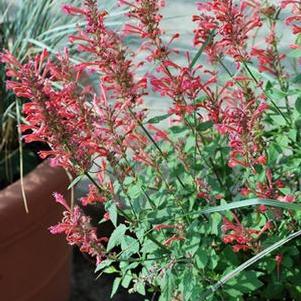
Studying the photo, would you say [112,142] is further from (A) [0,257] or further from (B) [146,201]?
(A) [0,257]

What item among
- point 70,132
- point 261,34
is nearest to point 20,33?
point 261,34

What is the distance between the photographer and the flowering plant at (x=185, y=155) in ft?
3.72

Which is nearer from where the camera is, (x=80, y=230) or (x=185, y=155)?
(x=80, y=230)

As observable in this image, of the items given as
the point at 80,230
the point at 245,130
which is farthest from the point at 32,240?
the point at 245,130

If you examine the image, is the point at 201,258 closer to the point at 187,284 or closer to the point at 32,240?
the point at 187,284

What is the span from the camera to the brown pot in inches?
63.3

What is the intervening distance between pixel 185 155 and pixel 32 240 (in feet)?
1.80

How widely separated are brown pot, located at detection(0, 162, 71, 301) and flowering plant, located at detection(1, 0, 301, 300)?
0.32m

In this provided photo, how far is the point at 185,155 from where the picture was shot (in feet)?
4.37

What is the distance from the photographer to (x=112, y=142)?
1148mm

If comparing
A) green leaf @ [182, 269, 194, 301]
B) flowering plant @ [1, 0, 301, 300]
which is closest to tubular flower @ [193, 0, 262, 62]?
flowering plant @ [1, 0, 301, 300]

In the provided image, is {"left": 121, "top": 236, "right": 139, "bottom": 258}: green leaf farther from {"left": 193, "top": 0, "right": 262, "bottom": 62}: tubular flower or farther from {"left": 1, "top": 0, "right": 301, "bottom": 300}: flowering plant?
{"left": 193, "top": 0, "right": 262, "bottom": 62}: tubular flower

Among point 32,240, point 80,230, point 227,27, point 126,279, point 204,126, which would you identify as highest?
point 227,27

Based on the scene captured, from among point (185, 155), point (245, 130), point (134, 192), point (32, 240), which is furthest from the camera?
point (32, 240)
